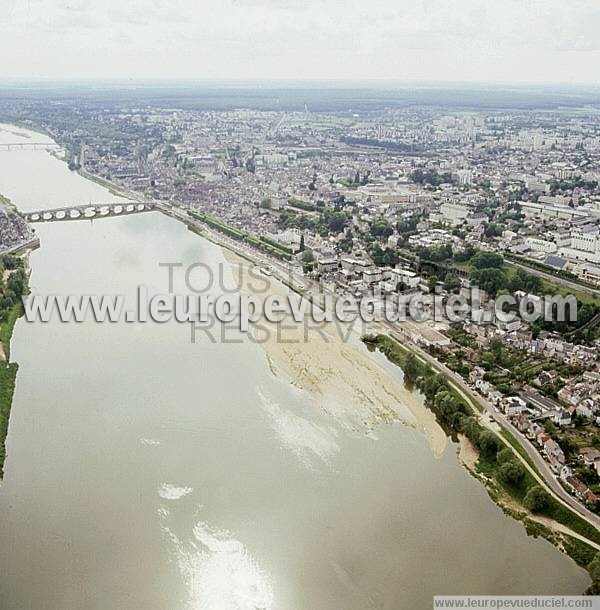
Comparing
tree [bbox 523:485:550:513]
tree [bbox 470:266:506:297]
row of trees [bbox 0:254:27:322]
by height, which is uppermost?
tree [bbox 470:266:506:297]

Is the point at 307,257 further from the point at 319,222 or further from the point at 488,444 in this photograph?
the point at 488,444

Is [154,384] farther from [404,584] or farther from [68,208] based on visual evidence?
[68,208]

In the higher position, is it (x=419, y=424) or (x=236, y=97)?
(x=236, y=97)

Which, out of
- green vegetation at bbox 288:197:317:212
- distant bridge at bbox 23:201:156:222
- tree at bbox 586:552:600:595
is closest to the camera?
tree at bbox 586:552:600:595

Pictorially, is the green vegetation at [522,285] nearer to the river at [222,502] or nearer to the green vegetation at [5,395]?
the river at [222,502]

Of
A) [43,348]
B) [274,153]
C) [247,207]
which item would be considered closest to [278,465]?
[43,348]

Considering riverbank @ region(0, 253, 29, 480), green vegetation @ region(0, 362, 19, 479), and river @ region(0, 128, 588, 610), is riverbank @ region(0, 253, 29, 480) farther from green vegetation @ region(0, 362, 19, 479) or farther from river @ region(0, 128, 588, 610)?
river @ region(0, 128, 588, 610)

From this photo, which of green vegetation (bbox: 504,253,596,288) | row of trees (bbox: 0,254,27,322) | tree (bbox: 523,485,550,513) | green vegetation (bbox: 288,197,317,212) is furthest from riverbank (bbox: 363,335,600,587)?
green vegetation (bbox: 288,197,317,212)
